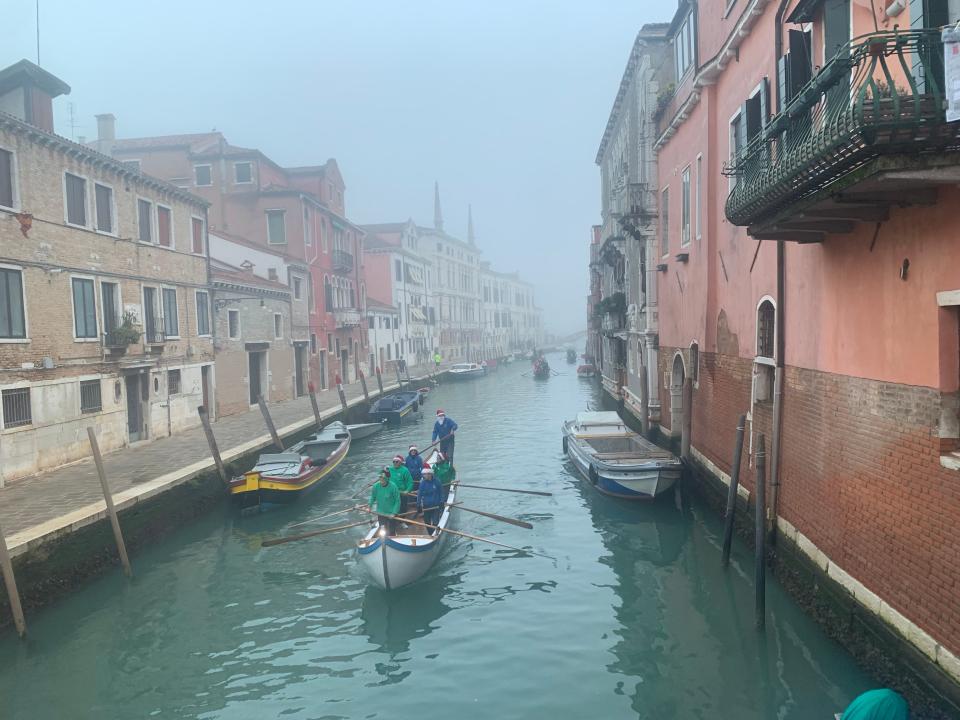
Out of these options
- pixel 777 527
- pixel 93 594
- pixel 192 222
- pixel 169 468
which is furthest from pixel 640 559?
pixel 192 222

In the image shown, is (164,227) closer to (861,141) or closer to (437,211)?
(861,141)

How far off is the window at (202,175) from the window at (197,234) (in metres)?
12.3

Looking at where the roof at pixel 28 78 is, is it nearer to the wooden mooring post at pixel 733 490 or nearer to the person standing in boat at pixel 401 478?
the person standing in boat at pixel 401 478

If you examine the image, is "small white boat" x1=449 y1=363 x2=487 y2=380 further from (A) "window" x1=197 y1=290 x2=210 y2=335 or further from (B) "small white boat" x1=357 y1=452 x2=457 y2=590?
(B) "small white boat" x1=357 y1=452 x2=457 y2=590

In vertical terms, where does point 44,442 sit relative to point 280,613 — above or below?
above

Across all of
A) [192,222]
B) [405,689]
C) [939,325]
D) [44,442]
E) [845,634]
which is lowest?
[405,689]

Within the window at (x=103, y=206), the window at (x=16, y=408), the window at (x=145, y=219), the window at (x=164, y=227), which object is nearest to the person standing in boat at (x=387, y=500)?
the window at (x=16, y=408)

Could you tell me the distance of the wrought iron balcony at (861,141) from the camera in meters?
4.91

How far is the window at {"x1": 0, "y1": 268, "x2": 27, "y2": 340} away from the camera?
13.6 metres

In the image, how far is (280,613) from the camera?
9836mm

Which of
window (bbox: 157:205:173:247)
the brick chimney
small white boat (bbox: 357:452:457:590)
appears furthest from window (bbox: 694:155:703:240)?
window (bbox: 157:205:173:247)

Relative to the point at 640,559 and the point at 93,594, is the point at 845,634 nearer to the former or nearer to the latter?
the point at 640,559

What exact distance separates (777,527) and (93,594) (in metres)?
9.36

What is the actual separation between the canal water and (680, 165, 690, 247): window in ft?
19.3
